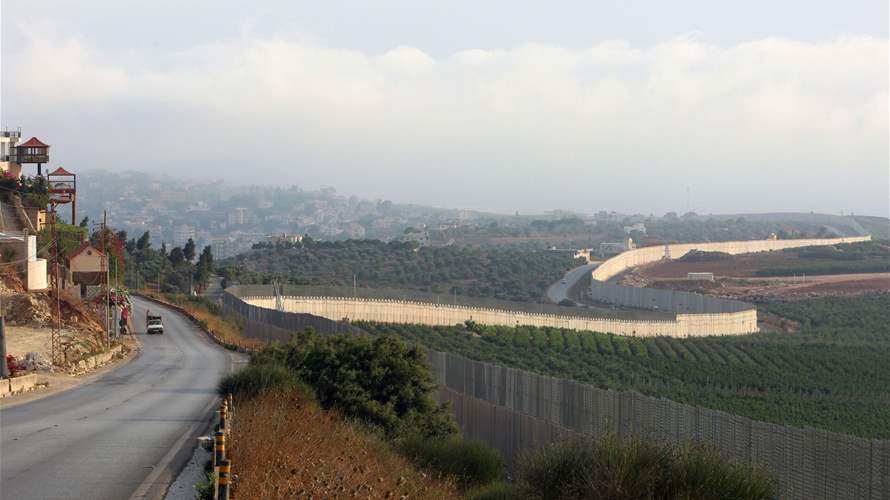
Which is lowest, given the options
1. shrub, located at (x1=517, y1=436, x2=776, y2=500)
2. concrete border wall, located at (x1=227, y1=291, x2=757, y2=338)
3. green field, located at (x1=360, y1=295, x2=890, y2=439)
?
green field, located at (x1=360, y1=295, x2=890, y2=439)

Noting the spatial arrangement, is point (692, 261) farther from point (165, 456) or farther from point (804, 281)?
point (165, 456)

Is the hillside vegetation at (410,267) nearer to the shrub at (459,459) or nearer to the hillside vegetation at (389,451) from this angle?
the hillside vegetation at (389,451)

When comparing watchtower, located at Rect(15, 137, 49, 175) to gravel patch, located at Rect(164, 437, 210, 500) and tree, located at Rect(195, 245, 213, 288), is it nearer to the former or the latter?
tree, located at Rect(195, 245, 213, 288)

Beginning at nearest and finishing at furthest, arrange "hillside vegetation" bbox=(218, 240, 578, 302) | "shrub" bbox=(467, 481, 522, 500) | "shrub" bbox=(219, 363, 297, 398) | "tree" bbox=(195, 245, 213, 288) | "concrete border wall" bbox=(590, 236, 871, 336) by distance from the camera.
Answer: "shrub" bbox=(467, 481, 522, 500) < "shrub" bbox=(219, 363, 297, 398) < "concrete border wall" bbox=(590, 236, 871, 336) < "tree" bbox=(195, 245, 213, 288) < "hillside vegetation" bbox=(218, 240, 578, 302)

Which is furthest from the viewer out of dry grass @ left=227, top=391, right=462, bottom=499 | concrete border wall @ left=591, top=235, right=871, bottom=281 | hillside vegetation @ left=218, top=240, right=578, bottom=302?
concrete border wall @ left=591, top=235, right=871, bottom=281

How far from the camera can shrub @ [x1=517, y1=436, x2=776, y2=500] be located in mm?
11969

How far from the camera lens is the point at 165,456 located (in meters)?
16.6

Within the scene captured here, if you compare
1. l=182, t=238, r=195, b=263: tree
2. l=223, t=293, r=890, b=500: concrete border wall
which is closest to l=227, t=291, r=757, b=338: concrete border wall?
l=223, t=293, r=890, b=500: concrete border wall

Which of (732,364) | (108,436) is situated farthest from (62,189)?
(108,436)

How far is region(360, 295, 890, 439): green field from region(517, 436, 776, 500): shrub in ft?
66.5

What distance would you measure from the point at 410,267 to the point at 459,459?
116 m

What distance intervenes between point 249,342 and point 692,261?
361 feet

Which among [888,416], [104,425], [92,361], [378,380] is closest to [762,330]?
[888,416]

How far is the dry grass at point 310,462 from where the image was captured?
38.7 ft
